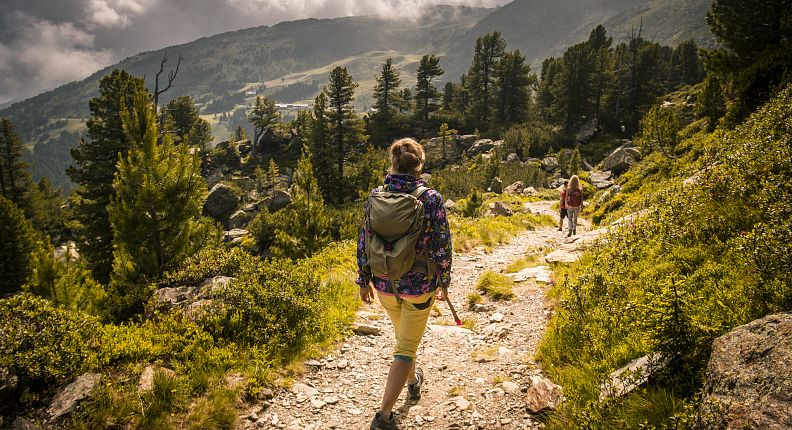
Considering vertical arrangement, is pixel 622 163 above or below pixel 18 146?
below

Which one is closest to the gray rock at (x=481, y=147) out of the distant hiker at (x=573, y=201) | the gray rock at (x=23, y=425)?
the distant hiker at (x=573, y=201)

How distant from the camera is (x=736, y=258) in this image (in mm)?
4359

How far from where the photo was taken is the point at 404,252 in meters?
3.67

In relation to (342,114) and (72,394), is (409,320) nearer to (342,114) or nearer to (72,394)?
(72,394)

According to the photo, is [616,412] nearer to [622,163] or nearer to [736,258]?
[736,258]

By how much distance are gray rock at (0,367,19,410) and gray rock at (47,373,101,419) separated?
38 centimetres

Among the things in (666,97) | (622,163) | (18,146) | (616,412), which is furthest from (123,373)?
(666,97)

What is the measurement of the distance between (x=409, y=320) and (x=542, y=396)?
6.04 ft

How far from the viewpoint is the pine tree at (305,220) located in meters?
19.1

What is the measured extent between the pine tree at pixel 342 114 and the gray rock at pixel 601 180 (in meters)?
23.2

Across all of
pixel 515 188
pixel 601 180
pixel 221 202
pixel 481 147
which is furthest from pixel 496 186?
pixel 221 202

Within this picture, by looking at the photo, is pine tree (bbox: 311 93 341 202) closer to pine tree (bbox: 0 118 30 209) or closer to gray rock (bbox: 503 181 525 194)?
gray rock (bbox: 503 181 525 194)

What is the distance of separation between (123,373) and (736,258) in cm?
732

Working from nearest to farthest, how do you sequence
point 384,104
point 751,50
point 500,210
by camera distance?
point 751,50 < point 500,210 < point 384,104
